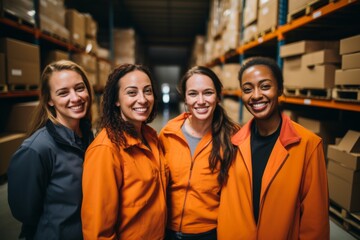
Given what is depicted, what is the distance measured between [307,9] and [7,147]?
421cm

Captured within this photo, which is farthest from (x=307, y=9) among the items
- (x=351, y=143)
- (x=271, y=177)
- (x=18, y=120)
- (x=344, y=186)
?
(x=18, y=120)

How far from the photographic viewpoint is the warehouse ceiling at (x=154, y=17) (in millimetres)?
9500

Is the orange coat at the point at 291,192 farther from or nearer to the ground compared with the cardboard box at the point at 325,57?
nearer to the ground

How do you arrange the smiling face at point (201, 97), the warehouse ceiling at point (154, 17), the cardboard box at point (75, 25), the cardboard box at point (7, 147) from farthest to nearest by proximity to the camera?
the warehouse ceiling at point (154, 17) → the cardboard box at point (75, 25) → the cardboard box at point (7, 147) → the smiling face at point (201, 97)

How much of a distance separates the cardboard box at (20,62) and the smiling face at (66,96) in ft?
8.02

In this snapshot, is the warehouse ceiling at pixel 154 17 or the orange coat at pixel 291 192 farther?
the warehouse ceiling at pixel 154 17

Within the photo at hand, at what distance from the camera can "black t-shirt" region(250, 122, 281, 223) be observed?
173cm

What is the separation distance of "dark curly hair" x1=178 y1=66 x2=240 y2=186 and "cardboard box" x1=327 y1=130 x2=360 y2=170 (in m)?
1.17

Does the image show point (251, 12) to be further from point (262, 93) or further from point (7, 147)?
point (7, 147)

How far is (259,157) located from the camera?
5.78 feet

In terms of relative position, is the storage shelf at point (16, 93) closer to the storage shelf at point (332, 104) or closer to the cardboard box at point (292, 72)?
the storage shelf at point (332, 104)

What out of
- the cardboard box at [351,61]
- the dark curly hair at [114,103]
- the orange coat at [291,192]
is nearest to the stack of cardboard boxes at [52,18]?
the dark curly hair at [114,103]

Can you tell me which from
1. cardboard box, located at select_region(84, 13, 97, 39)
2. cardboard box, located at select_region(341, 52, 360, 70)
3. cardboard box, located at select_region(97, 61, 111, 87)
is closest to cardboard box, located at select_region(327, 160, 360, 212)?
cardboard box, located at select_region(341, 52, 360, 70)

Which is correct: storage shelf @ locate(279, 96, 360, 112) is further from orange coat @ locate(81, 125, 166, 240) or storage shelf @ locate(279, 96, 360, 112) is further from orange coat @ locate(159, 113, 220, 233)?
orange coat @ locate(81, 125, 166, 240)
